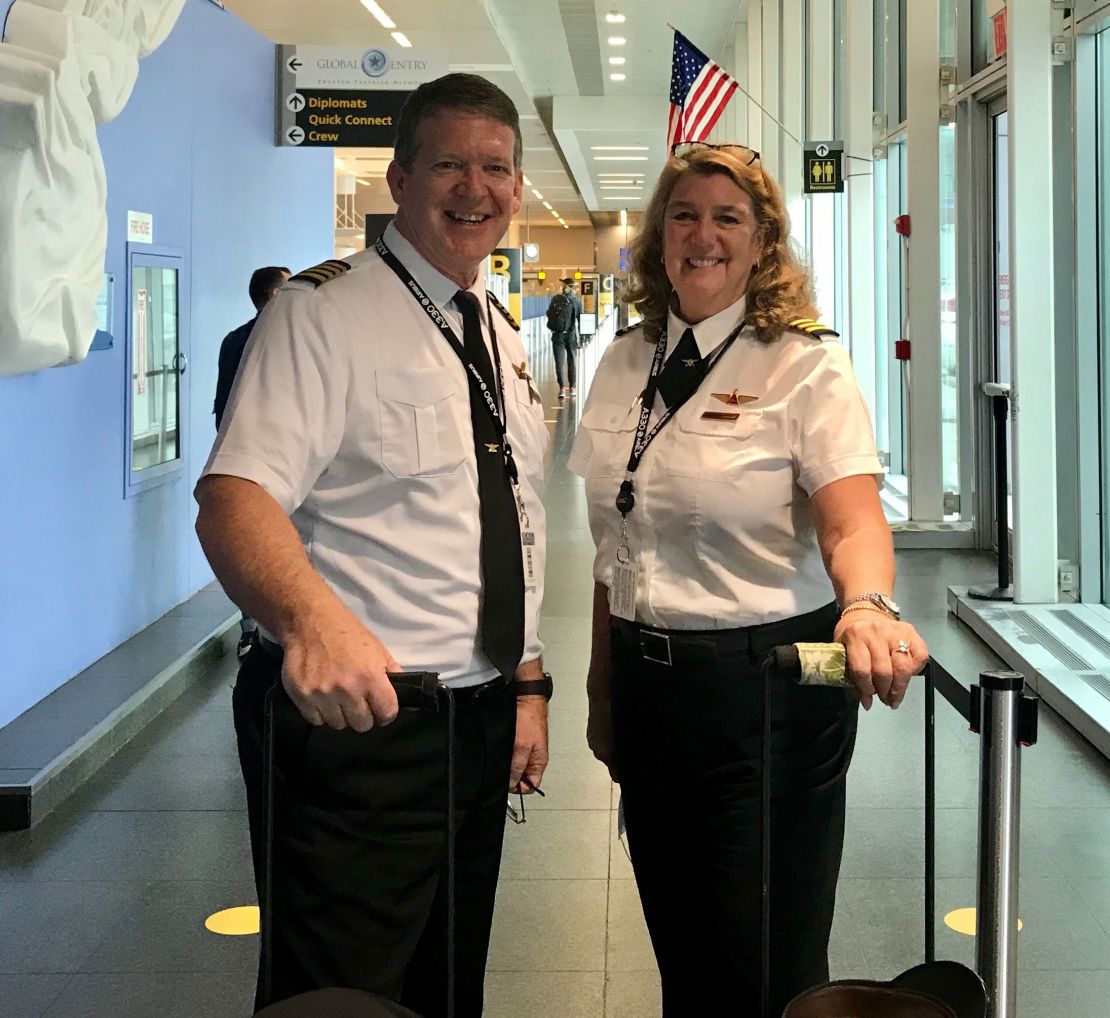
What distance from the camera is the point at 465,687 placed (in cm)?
218

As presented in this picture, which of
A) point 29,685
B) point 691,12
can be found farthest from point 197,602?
point 691,12

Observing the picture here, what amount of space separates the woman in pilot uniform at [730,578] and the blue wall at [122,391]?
3.72 metres

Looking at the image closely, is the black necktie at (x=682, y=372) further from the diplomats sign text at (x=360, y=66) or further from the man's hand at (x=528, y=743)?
the diplomats sign text at (x=360, y=66)

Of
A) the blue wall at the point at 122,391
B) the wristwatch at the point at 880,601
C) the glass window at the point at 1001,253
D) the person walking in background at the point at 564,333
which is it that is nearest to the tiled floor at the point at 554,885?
the blue wall at the point at 122,391

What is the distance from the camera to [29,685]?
571cm

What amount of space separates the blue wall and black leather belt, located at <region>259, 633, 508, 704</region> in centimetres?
368

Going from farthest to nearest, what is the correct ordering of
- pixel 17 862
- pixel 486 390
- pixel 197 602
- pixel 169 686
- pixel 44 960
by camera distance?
1. pixel 197 602
2. pixel 169 686
3. pixel 17 862
4. pixel 44 960
5. pixel 486 390

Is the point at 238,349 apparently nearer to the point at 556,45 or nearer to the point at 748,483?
the point at 748,483

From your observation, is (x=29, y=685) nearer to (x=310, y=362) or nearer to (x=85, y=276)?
(x=85, y=276)

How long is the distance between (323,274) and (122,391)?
5.00 m

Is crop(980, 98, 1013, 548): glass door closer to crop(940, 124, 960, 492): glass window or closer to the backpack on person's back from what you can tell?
crop(940, 124, 960, 492): glass window

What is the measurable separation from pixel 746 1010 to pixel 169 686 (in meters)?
4.56

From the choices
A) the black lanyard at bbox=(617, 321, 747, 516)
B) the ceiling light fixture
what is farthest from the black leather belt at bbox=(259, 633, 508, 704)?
the ceiling light fixture

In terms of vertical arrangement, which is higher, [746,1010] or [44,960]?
[746,1010]
